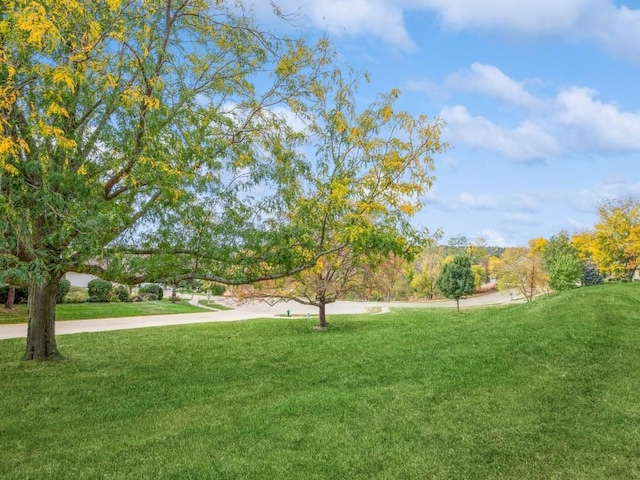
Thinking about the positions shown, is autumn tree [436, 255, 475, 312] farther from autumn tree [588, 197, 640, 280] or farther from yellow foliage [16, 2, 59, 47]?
yellow foliage [16, 2, 59, 47]

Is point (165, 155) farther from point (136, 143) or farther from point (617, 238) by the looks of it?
point (617, 238)

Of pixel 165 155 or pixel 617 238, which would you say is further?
pixel 617 238

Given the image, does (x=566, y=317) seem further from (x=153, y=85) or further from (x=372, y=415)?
(x=153, y=85)

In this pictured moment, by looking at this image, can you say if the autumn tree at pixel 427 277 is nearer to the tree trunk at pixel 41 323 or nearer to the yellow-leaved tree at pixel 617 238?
the yellow-leaved tree at pixel 617 238

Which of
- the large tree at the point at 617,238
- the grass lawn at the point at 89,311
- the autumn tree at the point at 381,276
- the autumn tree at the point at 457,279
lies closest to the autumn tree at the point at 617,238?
the large tree at the point at 617,238

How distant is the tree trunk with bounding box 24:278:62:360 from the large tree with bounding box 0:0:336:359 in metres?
0.03

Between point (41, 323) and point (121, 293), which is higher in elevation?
point (121, 293)

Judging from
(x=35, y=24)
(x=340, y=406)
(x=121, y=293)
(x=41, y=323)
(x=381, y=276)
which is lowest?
(x=340, y=406)

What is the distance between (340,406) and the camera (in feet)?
21.5

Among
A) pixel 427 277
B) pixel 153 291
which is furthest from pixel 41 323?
pixel 427 277

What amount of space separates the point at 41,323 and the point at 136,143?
517cm

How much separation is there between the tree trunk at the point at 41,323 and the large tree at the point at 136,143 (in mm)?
26

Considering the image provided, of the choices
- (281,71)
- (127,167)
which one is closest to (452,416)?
(127,167)

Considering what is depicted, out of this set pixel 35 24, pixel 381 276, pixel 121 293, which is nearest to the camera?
pixel 35 24
